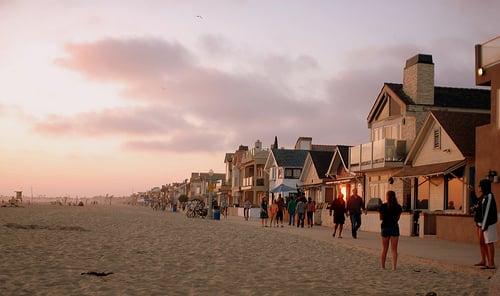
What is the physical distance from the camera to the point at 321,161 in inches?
1832

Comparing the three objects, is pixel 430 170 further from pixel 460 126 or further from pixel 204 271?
pixel 204 271

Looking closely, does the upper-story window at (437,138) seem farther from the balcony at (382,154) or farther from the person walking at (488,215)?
the person walking at (488,215)

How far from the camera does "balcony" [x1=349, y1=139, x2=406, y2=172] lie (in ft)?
97.9

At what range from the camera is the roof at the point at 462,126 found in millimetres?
24734

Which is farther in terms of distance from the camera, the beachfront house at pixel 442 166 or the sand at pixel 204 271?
the beachfront house at pixel 442 166

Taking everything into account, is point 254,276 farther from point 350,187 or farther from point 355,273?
point 350,187

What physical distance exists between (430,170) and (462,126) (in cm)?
248

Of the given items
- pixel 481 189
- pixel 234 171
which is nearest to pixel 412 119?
pixel 481 189

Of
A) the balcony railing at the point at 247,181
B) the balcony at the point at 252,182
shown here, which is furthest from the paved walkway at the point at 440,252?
the balcony railing at the point at 247,181

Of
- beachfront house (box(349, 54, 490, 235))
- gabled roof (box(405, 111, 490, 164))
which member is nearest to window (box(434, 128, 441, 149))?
gabled roof (box(405, 111, 490, 164))

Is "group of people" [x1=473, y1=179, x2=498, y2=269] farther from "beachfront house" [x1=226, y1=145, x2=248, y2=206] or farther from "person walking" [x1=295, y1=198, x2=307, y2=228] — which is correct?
"beachfront house" [x1=226, y1=145, x2=248, y2=206]

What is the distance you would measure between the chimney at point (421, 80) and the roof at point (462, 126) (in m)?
3.93

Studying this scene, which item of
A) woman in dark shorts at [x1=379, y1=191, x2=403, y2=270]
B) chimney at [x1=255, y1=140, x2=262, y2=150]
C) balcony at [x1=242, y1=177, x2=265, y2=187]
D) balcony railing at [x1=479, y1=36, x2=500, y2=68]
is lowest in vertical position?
woman in dark shorts at [x1=379, y1=191, x2=403, y2=270]

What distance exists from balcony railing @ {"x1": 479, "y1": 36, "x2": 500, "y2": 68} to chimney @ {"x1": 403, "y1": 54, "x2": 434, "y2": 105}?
1011 cm
